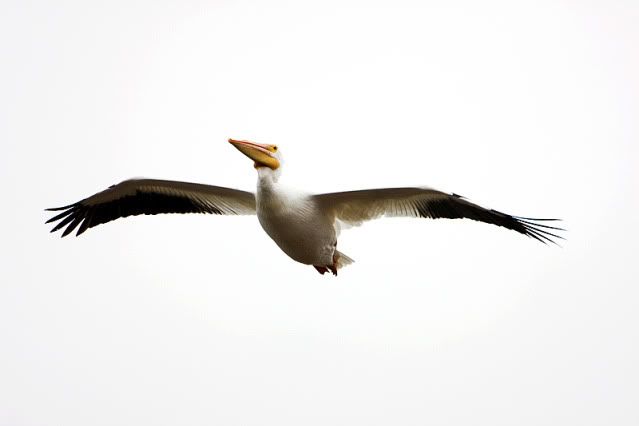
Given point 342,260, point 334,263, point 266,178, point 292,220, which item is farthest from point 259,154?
point 342,260

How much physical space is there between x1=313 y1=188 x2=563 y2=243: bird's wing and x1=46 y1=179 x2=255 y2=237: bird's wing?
3.04ft

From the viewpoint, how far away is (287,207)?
351 inches

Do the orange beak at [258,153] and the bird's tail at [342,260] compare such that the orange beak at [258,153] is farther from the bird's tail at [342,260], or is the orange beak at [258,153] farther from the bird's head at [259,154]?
the bird's tail at [342,260]

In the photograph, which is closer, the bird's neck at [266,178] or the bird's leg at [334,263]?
the bird's neck at [266,178]

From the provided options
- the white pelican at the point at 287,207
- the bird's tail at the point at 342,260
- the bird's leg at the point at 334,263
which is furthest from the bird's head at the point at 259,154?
the bird's tail at the point at 342,260

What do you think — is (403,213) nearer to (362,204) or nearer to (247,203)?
(362,204)

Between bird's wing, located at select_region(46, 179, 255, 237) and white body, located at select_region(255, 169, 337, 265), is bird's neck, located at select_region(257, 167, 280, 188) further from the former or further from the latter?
bird's wing, located at select_region(46, 179, 255, 237)

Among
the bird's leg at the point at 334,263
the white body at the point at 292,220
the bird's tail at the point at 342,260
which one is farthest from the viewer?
the bird's tail at the point at 342,260

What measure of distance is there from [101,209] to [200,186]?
118 cm

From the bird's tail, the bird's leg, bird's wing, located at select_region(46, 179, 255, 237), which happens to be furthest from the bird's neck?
the bird's tail

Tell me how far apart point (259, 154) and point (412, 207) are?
1.65 metres

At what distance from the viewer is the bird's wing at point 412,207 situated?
921 cm

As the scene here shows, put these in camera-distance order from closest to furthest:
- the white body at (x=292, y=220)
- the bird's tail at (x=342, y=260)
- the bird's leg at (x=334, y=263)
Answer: the white body at (x=292, y=220)
the bird's leg at (x=334, y=263)
the bird's tail at (x=342, y=260)

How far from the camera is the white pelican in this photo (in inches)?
352
